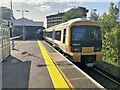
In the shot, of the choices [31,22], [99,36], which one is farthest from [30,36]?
[99,36]

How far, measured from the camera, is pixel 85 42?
15.4 meters

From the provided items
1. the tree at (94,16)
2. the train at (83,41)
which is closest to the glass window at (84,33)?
the train at (83,41)

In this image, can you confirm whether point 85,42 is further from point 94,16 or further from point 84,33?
point 94,16

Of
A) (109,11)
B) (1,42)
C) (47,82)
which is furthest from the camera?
(109,11)

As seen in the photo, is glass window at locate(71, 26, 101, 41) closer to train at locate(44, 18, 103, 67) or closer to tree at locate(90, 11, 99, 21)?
train at locate(44, 18, 103, 67)

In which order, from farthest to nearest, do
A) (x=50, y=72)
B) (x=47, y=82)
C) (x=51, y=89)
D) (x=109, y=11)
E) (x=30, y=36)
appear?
1. (x=30, y=36)
2. (x=109, y=11)
3. (x=50, y=72)
4. (x=47, y=82)
5. (x=51, y=89)

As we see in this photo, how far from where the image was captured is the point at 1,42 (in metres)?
14.5

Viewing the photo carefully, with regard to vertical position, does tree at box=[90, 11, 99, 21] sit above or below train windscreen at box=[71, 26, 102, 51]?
above

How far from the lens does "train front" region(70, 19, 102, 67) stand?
1519 centimetres

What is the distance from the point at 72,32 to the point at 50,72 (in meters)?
5.69

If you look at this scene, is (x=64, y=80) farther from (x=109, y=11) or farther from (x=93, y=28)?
(x=109, y=11)

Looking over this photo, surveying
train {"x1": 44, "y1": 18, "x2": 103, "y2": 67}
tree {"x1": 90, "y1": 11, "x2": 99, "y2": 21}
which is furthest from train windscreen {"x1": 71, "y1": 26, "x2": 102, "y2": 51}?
tree {"x1": 90, "y1": 11, "x2": 99, "y2": 21}

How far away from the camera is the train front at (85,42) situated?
15.2 m

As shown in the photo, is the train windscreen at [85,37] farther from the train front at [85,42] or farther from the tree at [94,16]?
the tree at [94,16]
